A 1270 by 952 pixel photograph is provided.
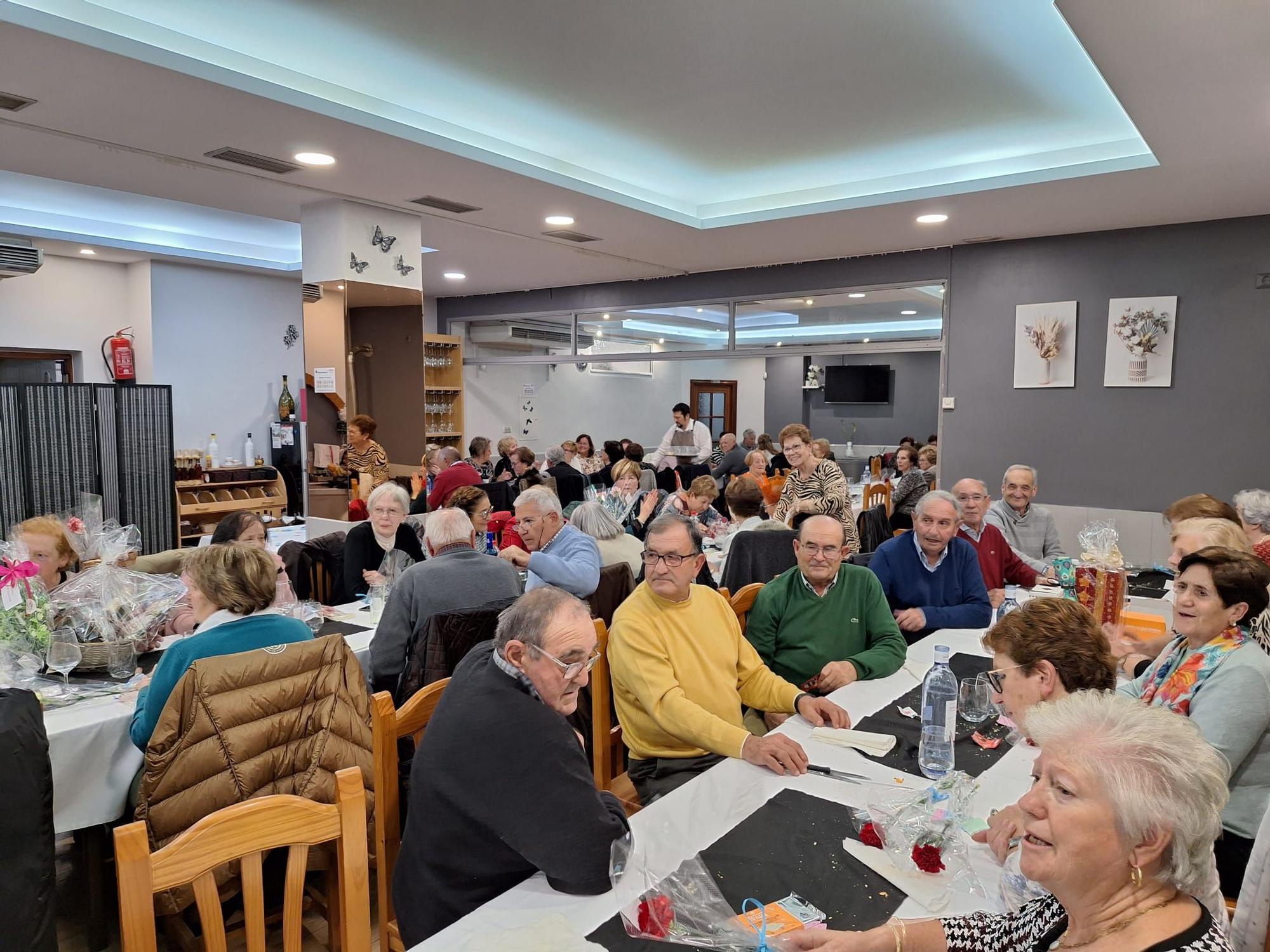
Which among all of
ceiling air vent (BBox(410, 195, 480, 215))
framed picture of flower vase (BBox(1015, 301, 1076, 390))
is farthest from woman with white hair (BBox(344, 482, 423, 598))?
framed picture of flower vase (BBox(1015, 301, 1076, 390))

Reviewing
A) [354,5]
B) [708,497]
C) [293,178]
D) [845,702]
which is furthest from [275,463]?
[845,702]

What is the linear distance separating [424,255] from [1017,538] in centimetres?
552

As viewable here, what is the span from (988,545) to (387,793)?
10.4 feet

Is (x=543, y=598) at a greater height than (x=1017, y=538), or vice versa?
(x=543, y=598)

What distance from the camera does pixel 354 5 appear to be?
3201 mm

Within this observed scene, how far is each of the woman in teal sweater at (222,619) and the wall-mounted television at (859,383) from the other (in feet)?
39.7

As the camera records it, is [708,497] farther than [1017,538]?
Yes

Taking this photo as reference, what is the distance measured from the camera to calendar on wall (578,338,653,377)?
9.09 meters

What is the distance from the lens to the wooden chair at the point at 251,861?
4.08 feet

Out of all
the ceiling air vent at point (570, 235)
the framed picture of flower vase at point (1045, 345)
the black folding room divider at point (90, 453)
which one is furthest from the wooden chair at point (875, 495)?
the black folding room divider at point (90, 453)

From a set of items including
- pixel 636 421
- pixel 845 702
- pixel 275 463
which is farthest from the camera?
pixel 636 421

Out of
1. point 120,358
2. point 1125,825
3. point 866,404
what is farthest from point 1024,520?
point 866,404

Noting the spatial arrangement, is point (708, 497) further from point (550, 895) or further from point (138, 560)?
A: point (550, 895)

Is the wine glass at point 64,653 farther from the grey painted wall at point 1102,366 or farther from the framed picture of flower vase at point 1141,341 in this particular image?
the framed picture of flower vase at point 1141,341
